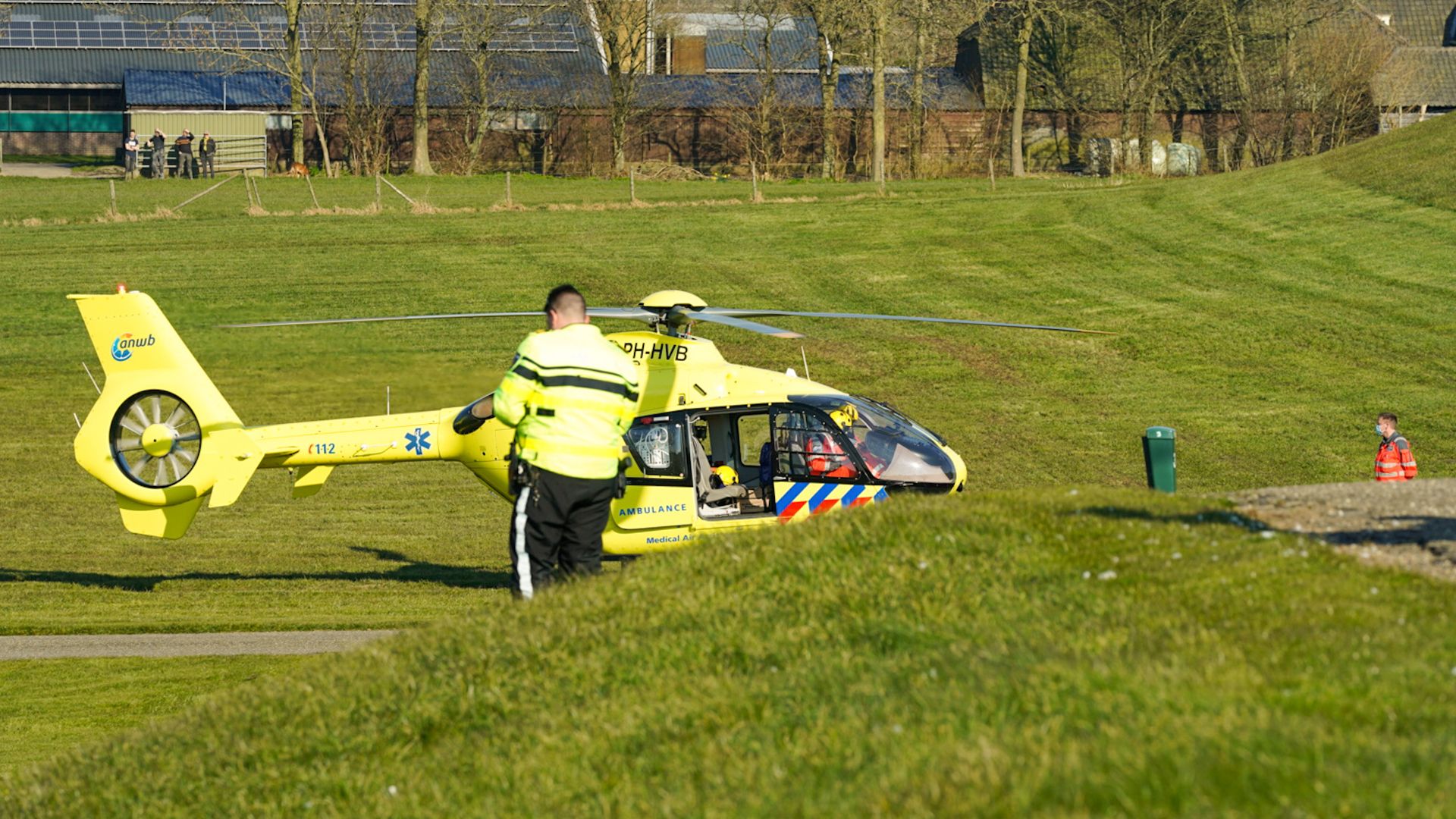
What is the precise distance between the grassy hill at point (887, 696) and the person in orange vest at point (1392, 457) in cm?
972

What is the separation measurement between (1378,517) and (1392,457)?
390 inches

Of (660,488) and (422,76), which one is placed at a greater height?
(422,76)

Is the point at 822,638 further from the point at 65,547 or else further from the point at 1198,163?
the point at 1198,163

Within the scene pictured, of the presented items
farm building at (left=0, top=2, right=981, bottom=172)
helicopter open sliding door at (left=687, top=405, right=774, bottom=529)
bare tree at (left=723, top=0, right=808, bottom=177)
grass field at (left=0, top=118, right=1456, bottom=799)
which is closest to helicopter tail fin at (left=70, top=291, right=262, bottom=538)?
grass field at (left=0, top=118, right=1456, bottom=799)

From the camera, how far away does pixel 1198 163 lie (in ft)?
217

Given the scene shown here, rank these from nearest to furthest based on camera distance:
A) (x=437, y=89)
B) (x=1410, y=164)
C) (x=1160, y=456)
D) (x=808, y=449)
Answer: (x=1160, y=456)
(x=808, y=449)
(x=1410, y=164)
(x=437, y=89)

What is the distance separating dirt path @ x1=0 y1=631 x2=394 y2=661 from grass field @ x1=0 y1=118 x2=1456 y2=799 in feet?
1.39

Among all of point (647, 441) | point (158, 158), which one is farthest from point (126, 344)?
point (158, 158)

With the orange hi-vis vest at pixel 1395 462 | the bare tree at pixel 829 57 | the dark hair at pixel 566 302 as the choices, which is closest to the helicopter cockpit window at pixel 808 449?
the dark hair at pixel 566 302

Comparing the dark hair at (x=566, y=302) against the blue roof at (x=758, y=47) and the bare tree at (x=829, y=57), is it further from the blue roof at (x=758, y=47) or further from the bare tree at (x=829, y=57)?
the blue roof at (x=758, y=47)

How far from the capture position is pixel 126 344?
52.3ft

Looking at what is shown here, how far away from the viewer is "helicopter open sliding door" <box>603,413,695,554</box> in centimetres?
1530

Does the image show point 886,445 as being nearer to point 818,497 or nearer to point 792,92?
point 818,497

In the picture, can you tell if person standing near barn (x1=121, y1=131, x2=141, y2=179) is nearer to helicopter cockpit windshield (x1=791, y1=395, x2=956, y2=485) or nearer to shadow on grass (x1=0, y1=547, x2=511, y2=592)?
shadow on grass (x1=0, y1=547, x2=511, y2=592)
